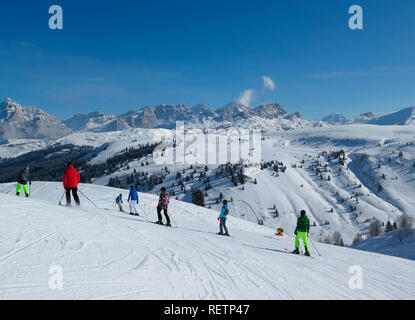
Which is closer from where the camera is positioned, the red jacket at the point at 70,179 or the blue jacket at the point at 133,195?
the red jacket at the point at 70,179

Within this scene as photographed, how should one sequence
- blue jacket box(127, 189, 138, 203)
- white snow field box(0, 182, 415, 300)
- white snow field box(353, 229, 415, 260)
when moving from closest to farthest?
white snow field box(0, 182, 415, 300), blue jacket box(127, 189, 138, 203), white snow field box(353, 229, 415, 260)

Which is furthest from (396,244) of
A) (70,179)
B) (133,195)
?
(70,179)

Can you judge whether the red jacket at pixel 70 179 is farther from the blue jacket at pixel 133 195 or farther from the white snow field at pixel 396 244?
the white snow field at pixel 396 244

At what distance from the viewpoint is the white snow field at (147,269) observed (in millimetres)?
6242

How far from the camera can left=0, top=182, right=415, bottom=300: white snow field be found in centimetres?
624

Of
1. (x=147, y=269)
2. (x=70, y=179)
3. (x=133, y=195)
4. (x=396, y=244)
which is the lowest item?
(x=396, y=244)

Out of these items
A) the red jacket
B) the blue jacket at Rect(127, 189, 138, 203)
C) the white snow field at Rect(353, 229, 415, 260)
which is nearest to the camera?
the red jacket

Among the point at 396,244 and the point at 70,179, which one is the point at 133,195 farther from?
the point at 396,244

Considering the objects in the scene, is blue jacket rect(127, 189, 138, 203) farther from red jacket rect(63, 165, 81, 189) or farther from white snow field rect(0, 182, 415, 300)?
white snow field rect(0, 182, 415, 300)

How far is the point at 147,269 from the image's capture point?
24.8 feet

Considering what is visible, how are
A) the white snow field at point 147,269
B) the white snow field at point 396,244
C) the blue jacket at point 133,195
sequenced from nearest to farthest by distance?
the white snow field at point 147,269, the blue jacket at point 133,195, the white snow field at point 396,244

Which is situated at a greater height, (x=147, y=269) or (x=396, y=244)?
(x=147, y=269)

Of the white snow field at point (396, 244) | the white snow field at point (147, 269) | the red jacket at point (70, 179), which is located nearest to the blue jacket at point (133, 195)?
the red jacket at point (70, 179)

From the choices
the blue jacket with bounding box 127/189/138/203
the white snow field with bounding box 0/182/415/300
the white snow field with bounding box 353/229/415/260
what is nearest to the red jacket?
the white snow field with bounding box 0/182/415/300
